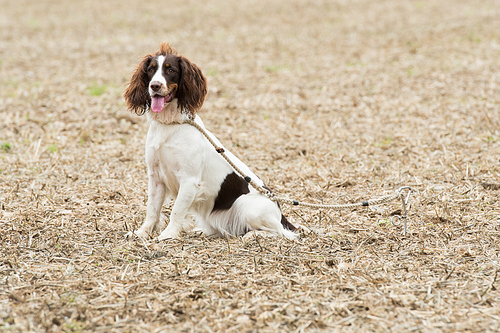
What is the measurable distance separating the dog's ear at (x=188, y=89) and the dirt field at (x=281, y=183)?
106 centimetres

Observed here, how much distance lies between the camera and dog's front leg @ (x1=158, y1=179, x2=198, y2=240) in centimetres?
407

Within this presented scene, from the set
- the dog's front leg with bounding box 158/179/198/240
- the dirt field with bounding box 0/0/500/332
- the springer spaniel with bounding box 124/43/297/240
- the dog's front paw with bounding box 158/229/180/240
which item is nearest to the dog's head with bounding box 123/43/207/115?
the springer spaniel with bounding box 124/43/297/240

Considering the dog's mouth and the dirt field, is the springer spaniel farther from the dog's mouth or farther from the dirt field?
the dirt field

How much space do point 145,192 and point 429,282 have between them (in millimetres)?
3061

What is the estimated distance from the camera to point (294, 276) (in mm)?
3436

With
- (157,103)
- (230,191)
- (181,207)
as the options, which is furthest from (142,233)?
(157,103)

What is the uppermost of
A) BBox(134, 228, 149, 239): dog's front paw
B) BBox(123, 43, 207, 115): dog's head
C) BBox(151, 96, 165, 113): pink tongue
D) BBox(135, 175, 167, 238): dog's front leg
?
BBox(123, 43, 207, 115): dog's head

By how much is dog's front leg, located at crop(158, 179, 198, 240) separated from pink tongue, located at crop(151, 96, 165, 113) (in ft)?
1.98

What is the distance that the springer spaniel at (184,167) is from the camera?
4.02 m

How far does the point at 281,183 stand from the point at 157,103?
2124 millimetres

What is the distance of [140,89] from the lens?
13.6 ft

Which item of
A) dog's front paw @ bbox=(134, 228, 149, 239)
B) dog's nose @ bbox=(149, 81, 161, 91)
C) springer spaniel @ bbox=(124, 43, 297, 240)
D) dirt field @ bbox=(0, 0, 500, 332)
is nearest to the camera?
dirt field @ bbox=(0, 0, 500, 332)

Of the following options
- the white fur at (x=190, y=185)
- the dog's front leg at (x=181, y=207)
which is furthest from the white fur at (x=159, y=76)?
the dog's front leg at (x=181, y=207)

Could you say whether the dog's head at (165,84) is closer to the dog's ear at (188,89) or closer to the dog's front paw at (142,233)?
the dog's ear at (188,89)
